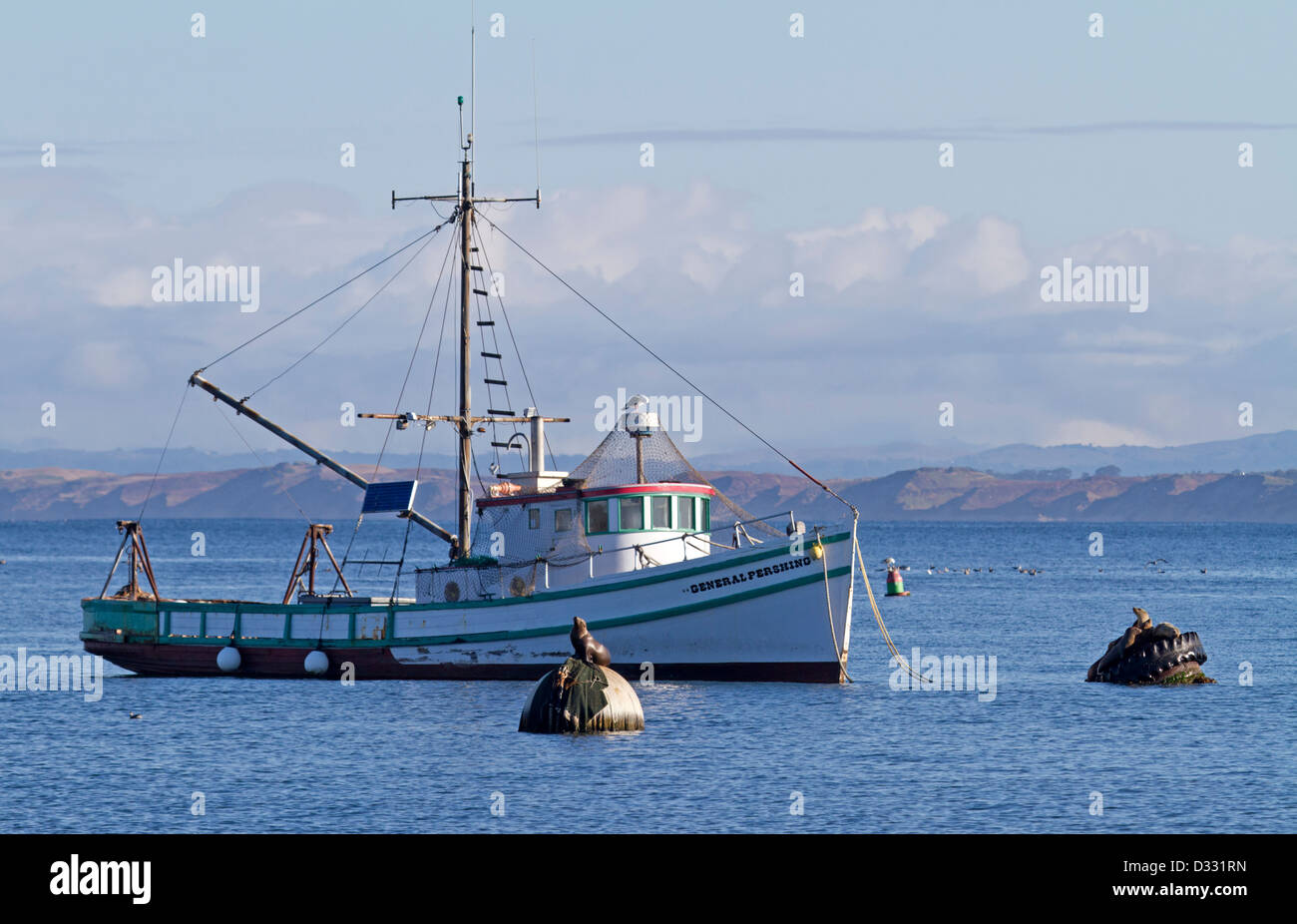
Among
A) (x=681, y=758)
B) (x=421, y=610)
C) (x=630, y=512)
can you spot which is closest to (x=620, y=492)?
(x=630, y=512)

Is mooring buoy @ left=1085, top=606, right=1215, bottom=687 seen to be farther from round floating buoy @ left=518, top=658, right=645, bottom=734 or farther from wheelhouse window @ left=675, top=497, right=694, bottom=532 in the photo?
round floating buoy @ left=518, top=658, right=645, bottom=734

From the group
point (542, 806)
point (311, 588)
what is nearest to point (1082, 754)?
point (542, 806)

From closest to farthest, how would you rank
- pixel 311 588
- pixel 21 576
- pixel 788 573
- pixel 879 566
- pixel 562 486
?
pixel 788 573
pixel 562 486
pixel 311 588
pixel 21 576
pixel 879 566

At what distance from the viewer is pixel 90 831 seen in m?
25.8

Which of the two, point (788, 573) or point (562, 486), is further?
point (562, 486)

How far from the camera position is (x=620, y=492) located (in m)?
42.4

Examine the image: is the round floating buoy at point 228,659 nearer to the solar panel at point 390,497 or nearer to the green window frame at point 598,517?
the solar panel at point 390,497

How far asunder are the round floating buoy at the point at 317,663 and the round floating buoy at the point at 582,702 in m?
13.5

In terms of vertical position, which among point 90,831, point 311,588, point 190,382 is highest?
point 190,382

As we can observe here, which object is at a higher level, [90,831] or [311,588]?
[311,588]

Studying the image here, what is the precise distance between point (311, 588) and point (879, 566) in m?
111

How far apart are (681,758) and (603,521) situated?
1210cm

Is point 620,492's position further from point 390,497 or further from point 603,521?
point 390,497
